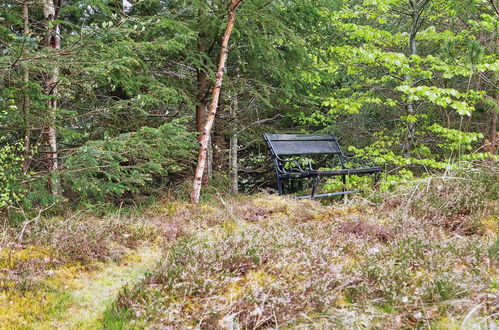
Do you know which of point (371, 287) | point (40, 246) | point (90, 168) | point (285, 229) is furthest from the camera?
point (90, 168)

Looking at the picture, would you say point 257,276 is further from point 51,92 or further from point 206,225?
point 51,92

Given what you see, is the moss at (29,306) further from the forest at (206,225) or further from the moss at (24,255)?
the moss at (24,255)

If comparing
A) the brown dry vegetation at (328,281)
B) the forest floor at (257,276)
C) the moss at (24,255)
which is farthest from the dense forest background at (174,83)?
the brown dry vegetation at (328,281)

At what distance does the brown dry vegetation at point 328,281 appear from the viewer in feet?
7.48

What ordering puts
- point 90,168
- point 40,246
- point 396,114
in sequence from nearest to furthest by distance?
point 40,246, point 90,168, point 396,114

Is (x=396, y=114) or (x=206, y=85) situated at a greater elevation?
(x=206, y=85)

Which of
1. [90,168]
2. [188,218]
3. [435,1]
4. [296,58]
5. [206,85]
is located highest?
[435,1]

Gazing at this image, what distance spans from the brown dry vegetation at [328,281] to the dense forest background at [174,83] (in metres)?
2.22

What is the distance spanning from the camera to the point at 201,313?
2283 millimetres

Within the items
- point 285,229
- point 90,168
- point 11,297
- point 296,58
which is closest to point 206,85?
point 296,58

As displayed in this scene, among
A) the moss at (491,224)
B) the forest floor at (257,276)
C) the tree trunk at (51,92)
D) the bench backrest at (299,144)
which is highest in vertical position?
the tree trunk at (51,92)

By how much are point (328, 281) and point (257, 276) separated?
0.53 metres

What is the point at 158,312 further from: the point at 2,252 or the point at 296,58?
the point at 296,58

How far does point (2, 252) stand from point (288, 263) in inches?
94.5
